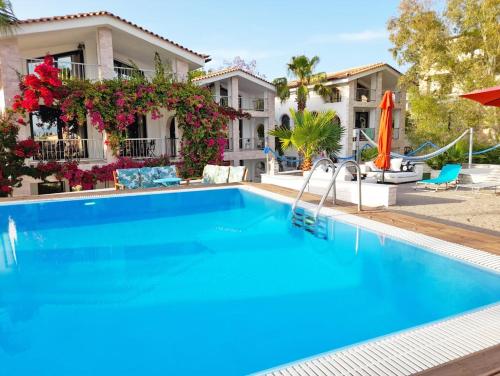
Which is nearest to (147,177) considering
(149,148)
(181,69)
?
(149,148)

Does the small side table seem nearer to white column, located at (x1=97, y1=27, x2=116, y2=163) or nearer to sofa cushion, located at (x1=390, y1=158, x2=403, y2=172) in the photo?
white column, located at (x1=97, y1=27, x2=116, y2=163)

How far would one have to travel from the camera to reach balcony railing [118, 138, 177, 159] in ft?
56.8

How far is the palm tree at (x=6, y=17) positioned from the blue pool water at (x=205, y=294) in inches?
306

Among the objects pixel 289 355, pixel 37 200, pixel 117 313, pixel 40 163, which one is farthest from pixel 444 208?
pixel 40 163

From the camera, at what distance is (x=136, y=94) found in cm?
1412

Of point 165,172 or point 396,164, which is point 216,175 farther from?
point 396,164

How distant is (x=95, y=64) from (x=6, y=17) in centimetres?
432

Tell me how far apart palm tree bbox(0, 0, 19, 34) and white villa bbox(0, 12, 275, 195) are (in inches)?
18.7

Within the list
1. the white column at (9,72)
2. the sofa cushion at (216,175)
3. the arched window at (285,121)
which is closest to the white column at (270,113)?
the arched window at (285,121)

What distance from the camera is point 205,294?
4.96 metres

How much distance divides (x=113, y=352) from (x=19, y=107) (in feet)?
40.1

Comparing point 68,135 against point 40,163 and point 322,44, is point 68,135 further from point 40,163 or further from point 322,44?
point 322,44

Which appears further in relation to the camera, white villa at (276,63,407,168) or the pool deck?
white villa at (276,63,407,168)

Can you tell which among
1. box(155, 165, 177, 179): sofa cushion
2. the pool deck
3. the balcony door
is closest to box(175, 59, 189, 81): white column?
the balcony door
